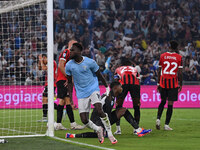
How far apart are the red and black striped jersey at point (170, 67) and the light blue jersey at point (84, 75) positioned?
132 inches

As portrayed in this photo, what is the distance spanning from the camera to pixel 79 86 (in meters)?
8.52

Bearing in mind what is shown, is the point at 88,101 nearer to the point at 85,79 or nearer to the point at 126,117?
the point at 85,79

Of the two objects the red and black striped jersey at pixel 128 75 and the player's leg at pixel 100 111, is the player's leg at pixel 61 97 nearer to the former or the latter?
the red and black striped jersey at pixel 128 75

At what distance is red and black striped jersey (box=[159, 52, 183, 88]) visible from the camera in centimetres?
1138

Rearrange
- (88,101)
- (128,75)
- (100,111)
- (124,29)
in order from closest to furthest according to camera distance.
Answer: (100,111) → (88,101) → (128,75) → (124,29)

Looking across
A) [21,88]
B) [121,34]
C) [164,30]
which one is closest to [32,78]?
[21,88]

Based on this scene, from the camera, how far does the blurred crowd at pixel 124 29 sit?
76.9 feet

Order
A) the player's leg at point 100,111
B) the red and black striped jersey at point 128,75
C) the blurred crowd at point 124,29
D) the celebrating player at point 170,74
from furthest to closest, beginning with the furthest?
the blurred crowd at point 124,29 → the celebrating player at point 170,74 → the red and black striped jersey at point 128,75 → the player's leg at point 100,111

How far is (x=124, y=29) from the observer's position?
25.8 m

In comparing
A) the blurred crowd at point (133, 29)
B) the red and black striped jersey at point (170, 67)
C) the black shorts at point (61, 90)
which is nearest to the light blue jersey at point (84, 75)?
the black shorts at point (61, 90)

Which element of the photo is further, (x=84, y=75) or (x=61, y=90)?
(x=61, y=90)

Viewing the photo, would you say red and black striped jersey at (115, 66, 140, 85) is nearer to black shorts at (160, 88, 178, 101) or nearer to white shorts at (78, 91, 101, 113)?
black shorts at (160, 88, 178, 101)

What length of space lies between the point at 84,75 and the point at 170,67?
3645mm

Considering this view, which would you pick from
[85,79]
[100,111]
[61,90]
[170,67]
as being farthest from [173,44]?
[100,111]
